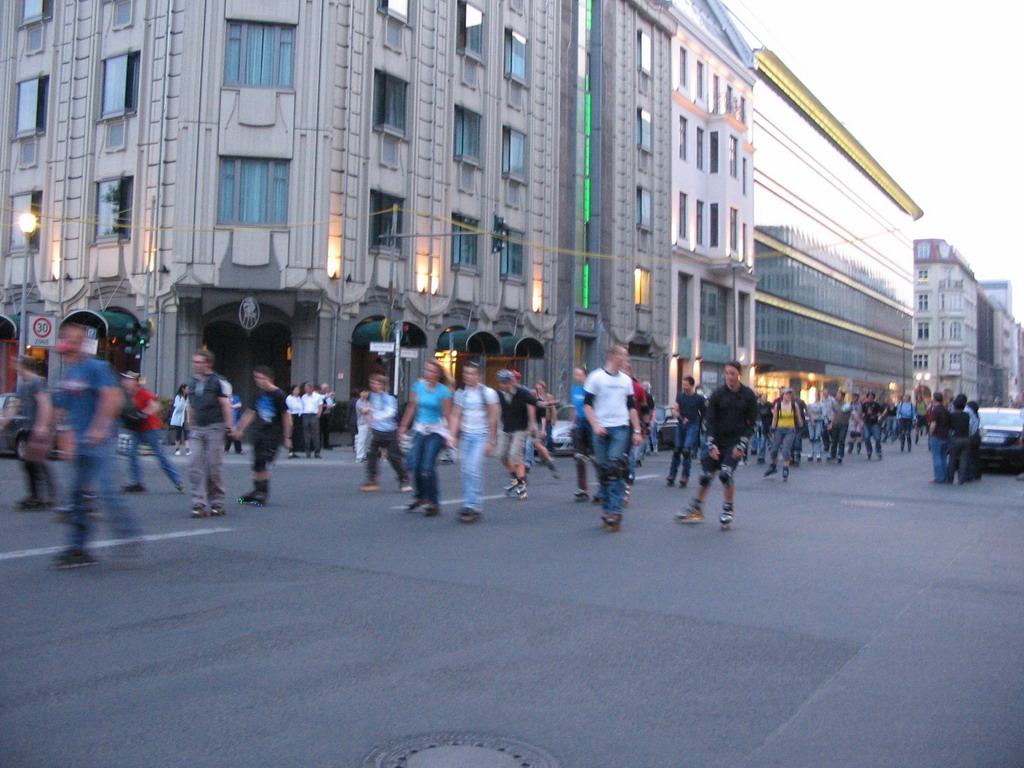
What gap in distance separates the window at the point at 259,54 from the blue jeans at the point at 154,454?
16.5 metres

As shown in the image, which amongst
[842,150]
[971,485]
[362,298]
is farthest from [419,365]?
[842,150]

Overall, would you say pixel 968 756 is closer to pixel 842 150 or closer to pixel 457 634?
pixel 457 634

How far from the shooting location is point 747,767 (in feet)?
13.1

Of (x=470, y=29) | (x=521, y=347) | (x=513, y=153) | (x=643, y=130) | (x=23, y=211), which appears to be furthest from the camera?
(x=643, y=130)

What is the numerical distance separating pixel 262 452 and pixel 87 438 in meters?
4.78

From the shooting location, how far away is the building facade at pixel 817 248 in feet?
190

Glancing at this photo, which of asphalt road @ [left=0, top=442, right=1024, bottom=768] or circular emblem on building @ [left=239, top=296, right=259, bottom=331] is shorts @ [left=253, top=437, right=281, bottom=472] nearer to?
asphalt road @ [left=0, top=442, right=1024, bottom=768]

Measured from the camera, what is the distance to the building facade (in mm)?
58031

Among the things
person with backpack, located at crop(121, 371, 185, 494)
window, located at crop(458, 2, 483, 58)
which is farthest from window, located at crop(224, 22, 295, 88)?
person with backpack, located at crop(121, 371, 185, 494)

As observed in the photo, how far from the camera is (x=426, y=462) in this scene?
37.7 ft

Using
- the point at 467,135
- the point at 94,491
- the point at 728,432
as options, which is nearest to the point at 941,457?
the point at 728,432

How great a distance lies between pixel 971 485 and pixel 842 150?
5871cm

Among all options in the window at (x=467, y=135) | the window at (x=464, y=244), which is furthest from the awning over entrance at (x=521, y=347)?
the window at (x=467, y=135)

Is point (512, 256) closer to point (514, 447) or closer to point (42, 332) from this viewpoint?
point (42, 332)
